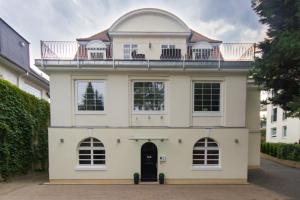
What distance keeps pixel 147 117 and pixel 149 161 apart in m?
2.40

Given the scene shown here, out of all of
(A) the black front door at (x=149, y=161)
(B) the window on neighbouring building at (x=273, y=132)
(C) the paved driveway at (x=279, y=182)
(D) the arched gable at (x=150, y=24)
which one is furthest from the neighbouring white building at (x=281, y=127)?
(A) the black front door at (x=149, y=161)

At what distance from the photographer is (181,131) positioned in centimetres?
1162

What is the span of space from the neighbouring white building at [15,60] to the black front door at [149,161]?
10.8 m

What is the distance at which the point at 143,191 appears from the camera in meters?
9.95

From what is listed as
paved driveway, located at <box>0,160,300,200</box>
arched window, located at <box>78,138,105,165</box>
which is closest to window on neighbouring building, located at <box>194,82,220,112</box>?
paved driveway, located at <box>0,160,300,200</box>

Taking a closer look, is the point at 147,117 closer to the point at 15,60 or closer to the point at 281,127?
the point at 15,60

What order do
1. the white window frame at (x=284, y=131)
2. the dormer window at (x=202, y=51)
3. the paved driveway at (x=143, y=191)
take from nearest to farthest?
the paved driveway at (x=143, y=191)
the dormer window at (x=202, y=51)
the white window frame at (x=284, y=131)

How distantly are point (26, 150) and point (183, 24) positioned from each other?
12.0 metres

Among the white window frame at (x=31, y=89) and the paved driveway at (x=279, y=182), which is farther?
the white window frame at (x=31, y=89)

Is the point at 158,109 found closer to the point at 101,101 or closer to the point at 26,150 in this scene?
the point at 101,101

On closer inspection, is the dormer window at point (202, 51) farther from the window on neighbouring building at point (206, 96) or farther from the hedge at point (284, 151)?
the hedge at point (284, 151)

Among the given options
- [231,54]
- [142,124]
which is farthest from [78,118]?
[231,54]

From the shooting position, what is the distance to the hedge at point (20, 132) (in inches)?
436

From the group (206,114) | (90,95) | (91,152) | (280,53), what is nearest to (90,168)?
(91,152)
